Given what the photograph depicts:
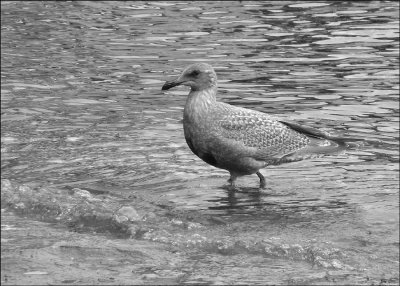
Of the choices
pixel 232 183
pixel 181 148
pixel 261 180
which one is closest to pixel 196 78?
pixel 232 183

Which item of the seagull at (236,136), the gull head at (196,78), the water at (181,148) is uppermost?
the gull head at (196,78)

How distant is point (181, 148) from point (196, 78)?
5.18ft

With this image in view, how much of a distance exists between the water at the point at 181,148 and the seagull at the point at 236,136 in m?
0.30

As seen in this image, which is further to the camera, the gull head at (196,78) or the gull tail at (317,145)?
the gull tail at (317,145)

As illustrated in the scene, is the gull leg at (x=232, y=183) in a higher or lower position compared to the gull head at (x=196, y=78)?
lower

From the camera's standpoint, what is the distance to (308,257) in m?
10.1

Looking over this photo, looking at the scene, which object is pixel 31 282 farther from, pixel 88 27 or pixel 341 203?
pixel 88 27

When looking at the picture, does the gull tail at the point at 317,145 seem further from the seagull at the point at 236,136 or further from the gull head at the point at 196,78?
the gull head at the point at 196,78

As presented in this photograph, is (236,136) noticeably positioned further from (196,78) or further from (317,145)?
(317,145)

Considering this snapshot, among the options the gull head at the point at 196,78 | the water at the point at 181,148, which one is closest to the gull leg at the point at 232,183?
the water at the point at 181,148

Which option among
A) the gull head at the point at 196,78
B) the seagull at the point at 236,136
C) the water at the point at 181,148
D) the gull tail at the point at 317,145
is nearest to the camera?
the water at the point at 181,148

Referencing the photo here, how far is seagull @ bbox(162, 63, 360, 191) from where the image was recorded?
41.1ft

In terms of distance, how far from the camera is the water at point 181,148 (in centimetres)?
991

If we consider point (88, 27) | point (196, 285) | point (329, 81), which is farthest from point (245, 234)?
point (88, 27)
